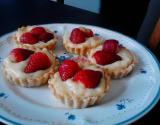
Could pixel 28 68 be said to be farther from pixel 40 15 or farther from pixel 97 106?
pixel 40 15

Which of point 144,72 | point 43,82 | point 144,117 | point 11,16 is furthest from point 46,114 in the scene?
point 11,16

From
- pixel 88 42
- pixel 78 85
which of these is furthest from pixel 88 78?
pixel 88 42

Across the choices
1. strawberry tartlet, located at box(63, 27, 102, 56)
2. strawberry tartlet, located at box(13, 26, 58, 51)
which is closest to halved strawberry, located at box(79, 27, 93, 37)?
strawberry tartlet, located at box(63, 27, 102, 56)

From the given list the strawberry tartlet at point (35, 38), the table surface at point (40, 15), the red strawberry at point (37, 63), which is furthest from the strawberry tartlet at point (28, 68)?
the table surface at point (40, 15)

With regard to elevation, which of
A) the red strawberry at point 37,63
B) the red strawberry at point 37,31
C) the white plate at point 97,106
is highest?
the red strawberry at point 37,31

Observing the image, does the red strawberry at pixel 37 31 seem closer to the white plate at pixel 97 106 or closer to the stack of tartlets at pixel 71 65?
the stack of tartlets at pixel 71 65

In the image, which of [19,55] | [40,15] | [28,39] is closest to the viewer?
[19,55]
